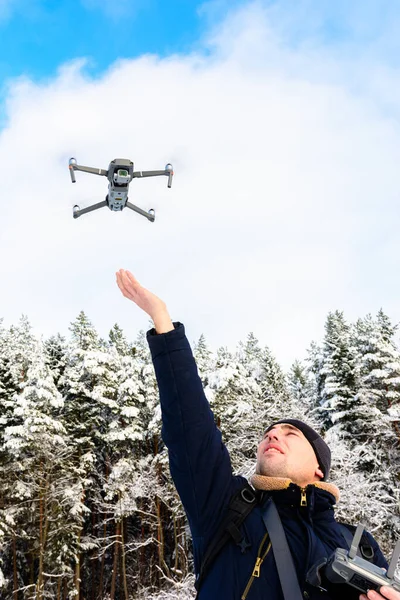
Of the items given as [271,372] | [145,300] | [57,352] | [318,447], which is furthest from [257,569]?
[57,352]

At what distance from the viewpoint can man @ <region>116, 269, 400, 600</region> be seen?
93.7 inches

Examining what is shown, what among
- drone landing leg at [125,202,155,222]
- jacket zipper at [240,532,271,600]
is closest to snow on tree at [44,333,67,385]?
drone landing leg at [125,202,155,222]

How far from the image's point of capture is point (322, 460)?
10.4 feet

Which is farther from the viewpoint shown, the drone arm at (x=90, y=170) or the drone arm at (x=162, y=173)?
the drone arm at (x=162, y=173)

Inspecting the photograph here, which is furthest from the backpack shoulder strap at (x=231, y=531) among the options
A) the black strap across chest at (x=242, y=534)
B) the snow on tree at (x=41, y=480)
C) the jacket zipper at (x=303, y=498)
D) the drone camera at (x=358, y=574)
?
the snow on tree at (x=41, y=480)

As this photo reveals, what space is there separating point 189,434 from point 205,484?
289mm

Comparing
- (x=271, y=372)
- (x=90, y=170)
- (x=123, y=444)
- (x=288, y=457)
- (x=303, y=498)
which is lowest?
(x=303, y=498)

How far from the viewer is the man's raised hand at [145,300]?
8.84ft

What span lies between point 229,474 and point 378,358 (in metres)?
27.6

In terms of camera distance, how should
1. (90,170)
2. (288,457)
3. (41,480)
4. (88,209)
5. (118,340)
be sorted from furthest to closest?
1. (118,340)
2. (41,480)
3. (88,209)
4. (90,170)
5. (288,457)

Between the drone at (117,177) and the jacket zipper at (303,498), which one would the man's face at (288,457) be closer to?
the jacket zipper at (303,498)

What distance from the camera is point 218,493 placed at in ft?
8.59

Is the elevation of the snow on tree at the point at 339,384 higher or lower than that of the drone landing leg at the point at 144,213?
lower

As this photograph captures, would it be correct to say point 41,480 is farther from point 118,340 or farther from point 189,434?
point 189,434
